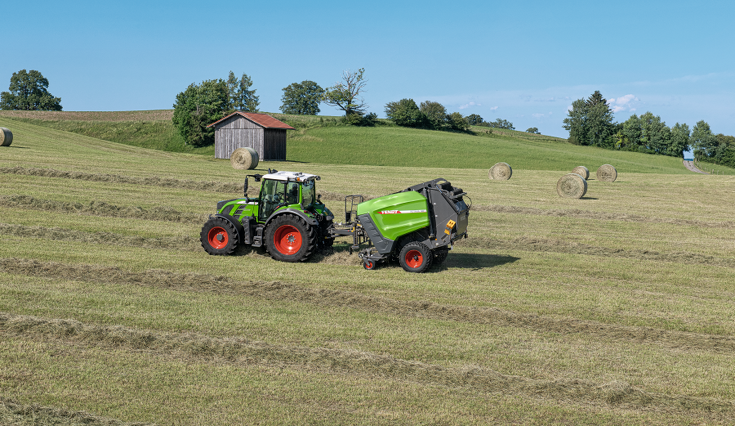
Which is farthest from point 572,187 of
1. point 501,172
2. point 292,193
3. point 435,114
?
point 435,114

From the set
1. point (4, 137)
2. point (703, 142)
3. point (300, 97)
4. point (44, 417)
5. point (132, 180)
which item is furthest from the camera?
point (300, 97)

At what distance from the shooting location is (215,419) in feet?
19.0

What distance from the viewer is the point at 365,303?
10.1 meters

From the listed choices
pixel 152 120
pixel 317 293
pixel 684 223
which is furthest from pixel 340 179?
pixel 152 120

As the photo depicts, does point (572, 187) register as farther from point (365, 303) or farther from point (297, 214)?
point (365, 303)

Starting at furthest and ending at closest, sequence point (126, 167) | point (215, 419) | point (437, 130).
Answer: point (437, 130) < point (126, 167) < point (215, 419)

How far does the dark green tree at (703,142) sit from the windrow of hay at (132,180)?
9295cm

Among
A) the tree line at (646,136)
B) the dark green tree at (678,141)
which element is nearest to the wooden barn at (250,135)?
the tree line at (646,136)

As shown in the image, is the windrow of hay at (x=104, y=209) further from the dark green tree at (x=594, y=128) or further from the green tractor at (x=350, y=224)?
the dark green tree at (x=594, y=128)

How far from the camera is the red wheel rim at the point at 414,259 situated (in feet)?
41.1

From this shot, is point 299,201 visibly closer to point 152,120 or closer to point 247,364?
point 247,364

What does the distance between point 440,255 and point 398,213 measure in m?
1.58

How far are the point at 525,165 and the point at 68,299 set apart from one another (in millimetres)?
54672

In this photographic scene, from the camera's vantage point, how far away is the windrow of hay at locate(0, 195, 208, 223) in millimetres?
18234
